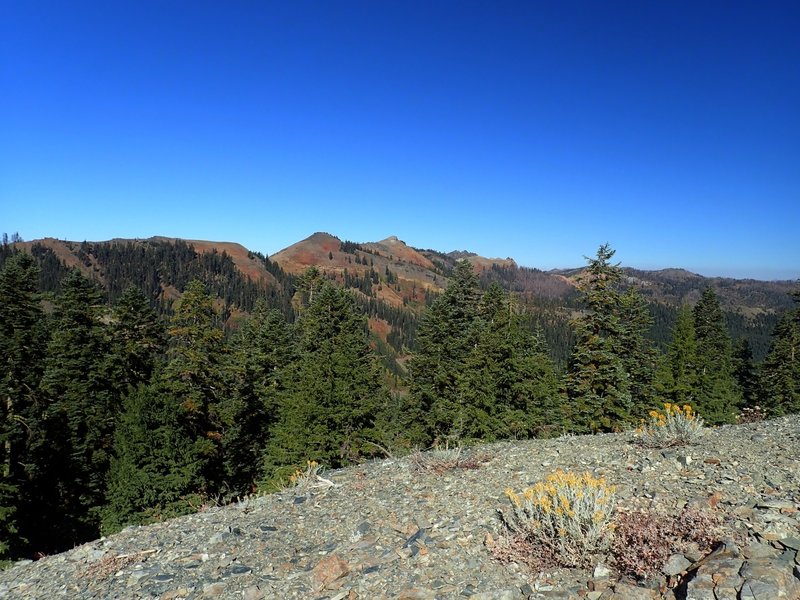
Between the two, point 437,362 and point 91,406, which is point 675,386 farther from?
point 91,406

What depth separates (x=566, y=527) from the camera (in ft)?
19.5

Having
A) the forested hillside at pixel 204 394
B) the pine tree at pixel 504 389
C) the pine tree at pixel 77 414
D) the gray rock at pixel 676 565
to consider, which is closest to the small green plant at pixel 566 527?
the gray rock at pixel 676 565

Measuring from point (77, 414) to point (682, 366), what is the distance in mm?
37749

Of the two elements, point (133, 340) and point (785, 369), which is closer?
point (133, 340)

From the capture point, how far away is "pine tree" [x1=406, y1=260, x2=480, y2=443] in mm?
27391

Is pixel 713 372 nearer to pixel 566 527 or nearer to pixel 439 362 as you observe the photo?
pixel 439 362

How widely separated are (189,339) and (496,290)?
20151mm

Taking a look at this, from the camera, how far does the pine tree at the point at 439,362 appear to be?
89.9 ft

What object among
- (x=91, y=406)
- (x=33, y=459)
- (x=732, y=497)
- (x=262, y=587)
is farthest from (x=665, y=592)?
(x=33, y=459)

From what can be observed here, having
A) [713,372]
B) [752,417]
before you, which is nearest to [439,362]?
[752,417]

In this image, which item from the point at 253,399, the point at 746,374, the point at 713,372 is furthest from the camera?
the point at 746,374

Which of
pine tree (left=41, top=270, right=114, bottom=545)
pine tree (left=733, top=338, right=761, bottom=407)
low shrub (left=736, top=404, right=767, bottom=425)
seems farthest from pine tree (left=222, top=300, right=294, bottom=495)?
pine tree (left=733, top=338, right=761, bottom=407)

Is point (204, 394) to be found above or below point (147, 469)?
above

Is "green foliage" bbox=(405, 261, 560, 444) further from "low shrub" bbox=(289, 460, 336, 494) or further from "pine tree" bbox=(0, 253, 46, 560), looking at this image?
"pine tree" bbox=(0, 253, 46, 560)
